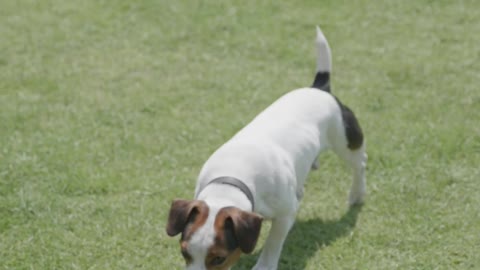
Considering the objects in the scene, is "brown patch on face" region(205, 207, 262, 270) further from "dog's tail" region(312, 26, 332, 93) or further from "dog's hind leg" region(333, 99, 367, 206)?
"dog's tail" region(312, 26, 332, 93)

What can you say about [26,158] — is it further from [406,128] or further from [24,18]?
[24,18]

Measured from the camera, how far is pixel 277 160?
15.7ft

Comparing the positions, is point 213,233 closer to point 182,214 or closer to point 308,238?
point 182,214

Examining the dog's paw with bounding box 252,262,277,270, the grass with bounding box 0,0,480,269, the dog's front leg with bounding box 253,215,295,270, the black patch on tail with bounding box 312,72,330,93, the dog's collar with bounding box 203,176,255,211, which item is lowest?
the grass with bounding box 0,0,480,269

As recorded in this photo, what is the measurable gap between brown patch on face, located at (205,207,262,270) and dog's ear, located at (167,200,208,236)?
0.40ft

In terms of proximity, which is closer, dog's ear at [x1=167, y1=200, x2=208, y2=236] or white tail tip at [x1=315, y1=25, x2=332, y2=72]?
dog's ear at [x1=167, y1=200, x2=208, y2=236]

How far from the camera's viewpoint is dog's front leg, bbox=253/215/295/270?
4.86 m

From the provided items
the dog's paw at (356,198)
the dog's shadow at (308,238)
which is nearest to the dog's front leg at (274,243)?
the dog's shadow at (308,238)

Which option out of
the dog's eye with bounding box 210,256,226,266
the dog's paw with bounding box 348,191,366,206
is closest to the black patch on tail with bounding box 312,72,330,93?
the dog's paw with bounding box 348,191,366,206

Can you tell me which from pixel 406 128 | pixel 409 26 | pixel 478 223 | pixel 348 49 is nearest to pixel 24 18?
pixel 348 49

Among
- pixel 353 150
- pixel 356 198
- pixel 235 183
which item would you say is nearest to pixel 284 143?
pixel 235 183

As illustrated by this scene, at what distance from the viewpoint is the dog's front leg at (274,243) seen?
4863 mm

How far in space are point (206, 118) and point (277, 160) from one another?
252cm

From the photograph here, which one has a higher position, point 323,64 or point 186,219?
point 186,219
